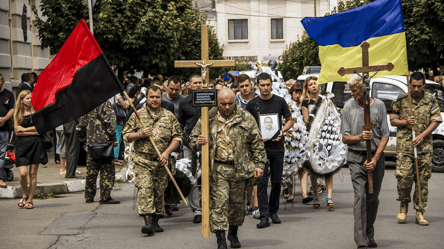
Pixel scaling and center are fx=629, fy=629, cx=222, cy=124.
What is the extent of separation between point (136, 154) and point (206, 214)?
1.56 metres

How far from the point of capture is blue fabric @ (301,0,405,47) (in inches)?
327

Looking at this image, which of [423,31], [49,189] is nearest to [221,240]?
[49,189]

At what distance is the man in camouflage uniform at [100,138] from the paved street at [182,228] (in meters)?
0.25

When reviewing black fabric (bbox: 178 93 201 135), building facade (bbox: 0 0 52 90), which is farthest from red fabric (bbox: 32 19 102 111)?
building facade (bbox: 0 0 52 90)

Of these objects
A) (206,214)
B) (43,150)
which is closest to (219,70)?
(43,150)

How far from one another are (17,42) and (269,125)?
15381 millimetres

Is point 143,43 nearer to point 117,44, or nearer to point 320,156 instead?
point 117,44

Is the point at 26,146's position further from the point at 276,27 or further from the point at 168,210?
the point at 276,27

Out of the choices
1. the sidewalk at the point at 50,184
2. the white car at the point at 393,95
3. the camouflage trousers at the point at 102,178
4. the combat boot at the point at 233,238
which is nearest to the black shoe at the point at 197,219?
the combat boot at the point at 233,238

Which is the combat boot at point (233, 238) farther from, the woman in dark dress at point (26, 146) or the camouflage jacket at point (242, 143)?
the woman in dark dress at point (26, 146)

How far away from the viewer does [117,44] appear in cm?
2244

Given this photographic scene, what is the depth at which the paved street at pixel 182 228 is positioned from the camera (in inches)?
293

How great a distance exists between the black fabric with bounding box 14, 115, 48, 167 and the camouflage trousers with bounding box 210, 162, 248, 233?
13.7ft

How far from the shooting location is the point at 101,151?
1061 cm
